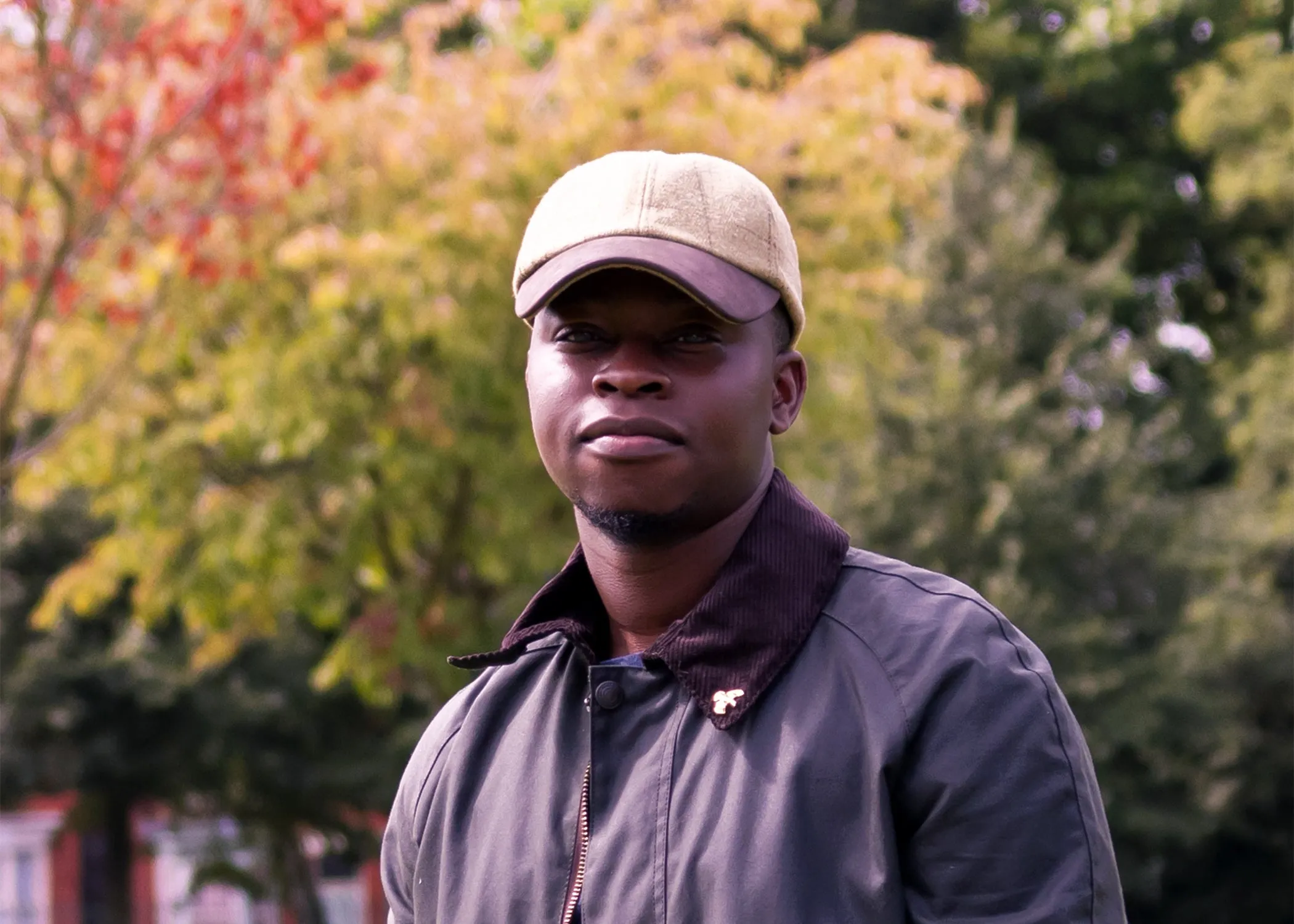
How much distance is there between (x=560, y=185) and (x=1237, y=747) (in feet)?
58.8

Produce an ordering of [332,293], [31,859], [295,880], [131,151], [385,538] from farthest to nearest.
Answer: [31,859], [295,880], [385,538], [332,293], [131,151]

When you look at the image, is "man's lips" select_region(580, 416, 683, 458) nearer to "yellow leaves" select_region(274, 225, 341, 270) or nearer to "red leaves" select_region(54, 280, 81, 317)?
"red leaves" select_region(54, 280, 81, 317)

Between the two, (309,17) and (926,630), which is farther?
(309,17)

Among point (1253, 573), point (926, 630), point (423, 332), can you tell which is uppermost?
point (423, 332)

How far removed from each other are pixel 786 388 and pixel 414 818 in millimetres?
714

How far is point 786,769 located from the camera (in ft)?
6.25

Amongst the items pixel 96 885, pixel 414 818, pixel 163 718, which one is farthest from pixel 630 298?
pixel 96 885

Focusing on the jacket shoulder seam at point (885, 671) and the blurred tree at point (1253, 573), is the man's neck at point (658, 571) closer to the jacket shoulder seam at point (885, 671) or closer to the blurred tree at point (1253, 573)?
the jacket shoulder seam at point (885, 671)

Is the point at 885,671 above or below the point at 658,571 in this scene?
below

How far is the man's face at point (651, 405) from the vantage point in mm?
2025

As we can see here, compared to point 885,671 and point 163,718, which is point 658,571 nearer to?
point 885,671

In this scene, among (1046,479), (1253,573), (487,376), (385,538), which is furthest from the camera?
(1253,573)

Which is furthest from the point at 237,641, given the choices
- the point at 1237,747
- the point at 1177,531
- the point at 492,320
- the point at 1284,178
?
the point at 1284,178

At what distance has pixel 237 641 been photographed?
12852 millimetres
